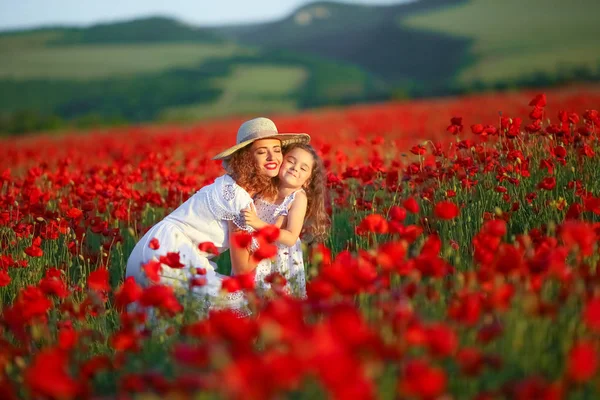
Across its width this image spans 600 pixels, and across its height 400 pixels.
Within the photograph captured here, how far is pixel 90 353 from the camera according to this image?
2.91 metres

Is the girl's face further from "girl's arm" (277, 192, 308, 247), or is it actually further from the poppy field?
the poppy field

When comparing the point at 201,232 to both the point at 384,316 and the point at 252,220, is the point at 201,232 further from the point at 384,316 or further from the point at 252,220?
the point at 384,316

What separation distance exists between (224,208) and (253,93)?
26801 millimetres

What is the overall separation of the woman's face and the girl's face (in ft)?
0.16

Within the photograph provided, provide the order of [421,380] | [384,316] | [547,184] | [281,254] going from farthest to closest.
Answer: [281,254] < [547,184] < [384,316] < [421,380]

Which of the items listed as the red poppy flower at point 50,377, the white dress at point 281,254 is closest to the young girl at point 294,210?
the white dress at point 281,254

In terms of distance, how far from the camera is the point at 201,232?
3.88 metres

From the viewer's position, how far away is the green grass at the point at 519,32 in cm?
2623

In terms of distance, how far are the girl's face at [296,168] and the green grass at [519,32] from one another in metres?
21.5

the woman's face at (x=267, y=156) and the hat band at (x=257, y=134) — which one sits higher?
the hat band at (x=257, y=134)

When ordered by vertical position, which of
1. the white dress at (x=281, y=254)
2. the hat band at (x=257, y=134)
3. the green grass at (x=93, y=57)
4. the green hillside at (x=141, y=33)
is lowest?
the white dress at (x=281, y=254)

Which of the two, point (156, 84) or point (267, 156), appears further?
point (156, 84)

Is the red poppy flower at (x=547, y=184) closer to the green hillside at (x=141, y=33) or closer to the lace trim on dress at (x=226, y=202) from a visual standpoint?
the lace trim on dress at (x=226, y=202)

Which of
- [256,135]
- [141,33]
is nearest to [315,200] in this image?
[256,135]
